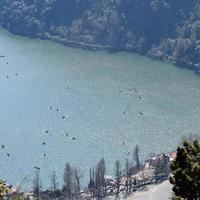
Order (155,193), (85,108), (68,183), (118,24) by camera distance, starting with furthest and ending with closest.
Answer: (118,24) → (85,108) → (155,193) → (68,183)

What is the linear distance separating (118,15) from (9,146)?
36942 mm

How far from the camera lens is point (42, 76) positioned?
5150 centimetres

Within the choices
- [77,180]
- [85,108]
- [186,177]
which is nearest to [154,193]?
[77,180]

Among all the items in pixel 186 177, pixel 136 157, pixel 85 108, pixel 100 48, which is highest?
pixel 186 177

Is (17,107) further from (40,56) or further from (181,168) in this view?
(181,168)

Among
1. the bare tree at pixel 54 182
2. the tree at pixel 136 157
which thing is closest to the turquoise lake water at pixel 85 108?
the bare tree at pixel 54 182

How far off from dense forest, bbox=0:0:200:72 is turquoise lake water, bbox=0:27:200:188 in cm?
393

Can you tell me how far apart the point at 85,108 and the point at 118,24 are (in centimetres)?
2848

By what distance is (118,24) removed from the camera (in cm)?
6944

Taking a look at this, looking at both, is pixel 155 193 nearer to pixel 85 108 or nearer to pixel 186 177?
pixel 85 108

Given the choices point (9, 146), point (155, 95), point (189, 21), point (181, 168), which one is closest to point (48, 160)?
point (9, 146)

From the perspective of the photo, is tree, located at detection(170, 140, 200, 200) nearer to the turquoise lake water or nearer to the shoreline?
the turquoise lake water

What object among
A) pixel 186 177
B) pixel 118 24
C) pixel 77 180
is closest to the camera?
pixel 186 177

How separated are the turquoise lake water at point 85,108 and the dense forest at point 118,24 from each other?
12.9ft
